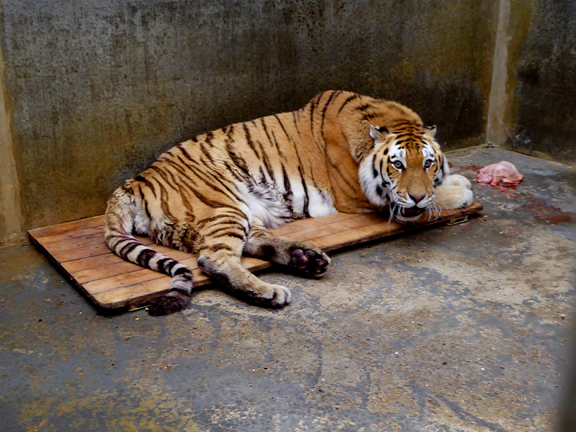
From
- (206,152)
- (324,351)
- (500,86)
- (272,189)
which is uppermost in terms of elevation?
(500,86)

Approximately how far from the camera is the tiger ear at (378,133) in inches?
161

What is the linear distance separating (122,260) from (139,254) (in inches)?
7.0

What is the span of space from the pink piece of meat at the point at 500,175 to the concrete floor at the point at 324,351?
1.20m

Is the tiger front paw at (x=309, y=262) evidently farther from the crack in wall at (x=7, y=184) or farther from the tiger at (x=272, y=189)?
the crack in wall at (x=7, y=184)

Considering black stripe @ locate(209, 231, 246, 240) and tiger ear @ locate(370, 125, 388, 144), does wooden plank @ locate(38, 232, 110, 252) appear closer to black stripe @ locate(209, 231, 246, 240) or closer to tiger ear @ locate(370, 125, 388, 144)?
black stripe @ locate(209, 231, 246, 240)

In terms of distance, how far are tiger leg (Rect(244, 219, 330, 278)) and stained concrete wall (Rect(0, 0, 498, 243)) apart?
1200 mm

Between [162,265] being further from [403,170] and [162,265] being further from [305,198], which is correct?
[403,170]

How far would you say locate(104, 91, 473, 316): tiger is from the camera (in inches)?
138

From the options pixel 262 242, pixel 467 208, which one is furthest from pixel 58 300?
pixel 467 208

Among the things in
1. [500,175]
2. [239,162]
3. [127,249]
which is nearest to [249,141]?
[239,162]

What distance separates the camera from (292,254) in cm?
359

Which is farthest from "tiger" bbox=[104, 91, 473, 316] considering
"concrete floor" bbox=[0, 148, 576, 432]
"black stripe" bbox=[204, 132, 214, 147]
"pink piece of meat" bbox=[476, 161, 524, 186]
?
"pink piece of meat" bbox=[476, 161, 524, 186]

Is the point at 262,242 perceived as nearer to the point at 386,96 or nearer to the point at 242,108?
the point at 242,108

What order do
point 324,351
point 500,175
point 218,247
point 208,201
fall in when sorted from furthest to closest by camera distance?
1. point 500,175
2. point 208,201
3. point 218,247
4. point 324,351
